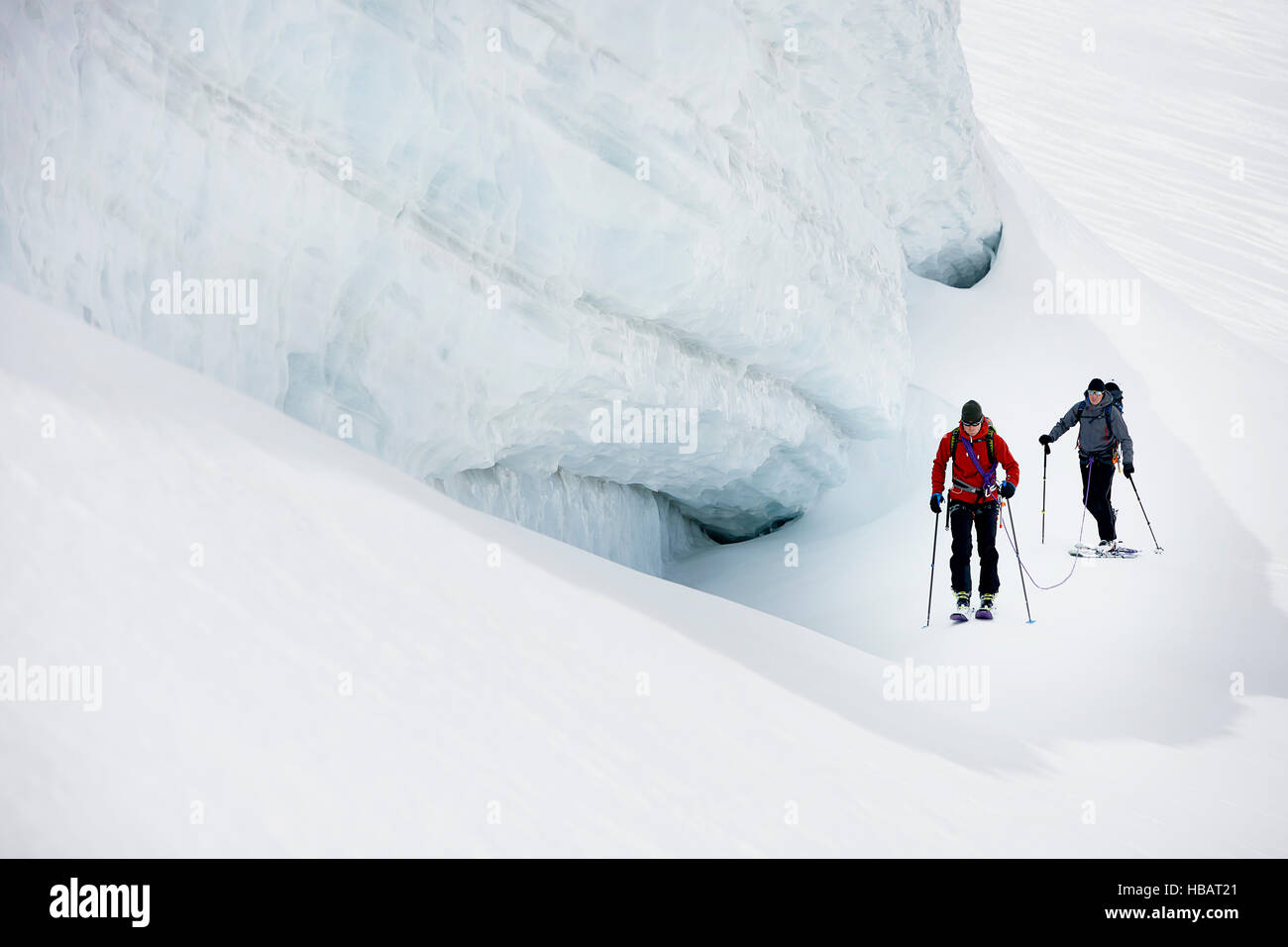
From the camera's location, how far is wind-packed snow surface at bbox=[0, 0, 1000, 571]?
4117 mm

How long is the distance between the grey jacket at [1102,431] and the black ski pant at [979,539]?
142 cm

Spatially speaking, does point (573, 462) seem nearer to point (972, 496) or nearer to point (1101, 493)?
point (972, 496)

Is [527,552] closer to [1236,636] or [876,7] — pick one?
[1236,636]

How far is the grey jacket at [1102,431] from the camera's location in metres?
7.39

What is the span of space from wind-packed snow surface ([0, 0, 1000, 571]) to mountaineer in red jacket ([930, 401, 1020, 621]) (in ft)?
4.22

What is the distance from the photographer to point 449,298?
5004mm

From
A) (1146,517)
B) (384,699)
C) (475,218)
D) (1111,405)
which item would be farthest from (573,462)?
(384,699)

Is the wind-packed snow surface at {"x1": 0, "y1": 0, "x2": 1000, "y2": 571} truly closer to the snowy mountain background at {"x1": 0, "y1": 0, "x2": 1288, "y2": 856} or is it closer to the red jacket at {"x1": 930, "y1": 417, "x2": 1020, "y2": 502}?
the snowy mountain background at {"x1": 0, "y1": 0, "x2": 1288, "y2": 856}

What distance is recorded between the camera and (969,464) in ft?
21.8

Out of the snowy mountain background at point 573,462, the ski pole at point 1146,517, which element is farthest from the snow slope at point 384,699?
the ski pole at point 1146,517

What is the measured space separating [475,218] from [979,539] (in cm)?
399
